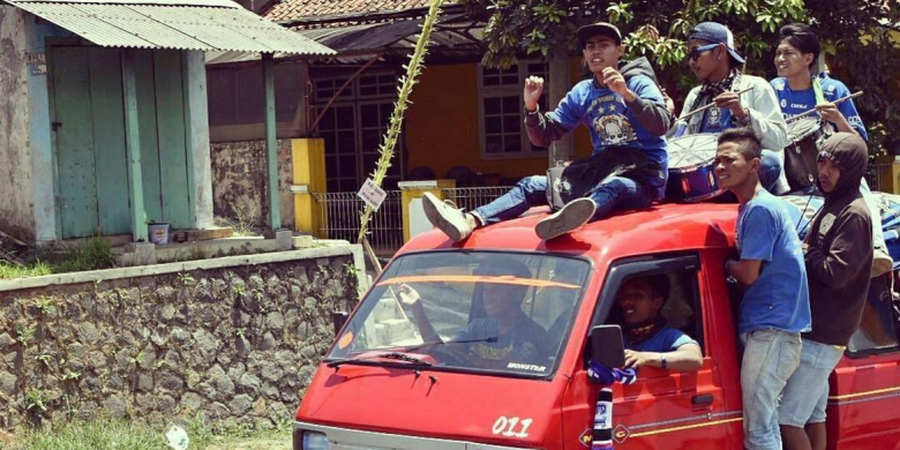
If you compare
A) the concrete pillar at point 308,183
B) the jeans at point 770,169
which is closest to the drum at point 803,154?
the jeans at point 770,169

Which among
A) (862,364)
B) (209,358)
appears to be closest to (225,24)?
(209,358)

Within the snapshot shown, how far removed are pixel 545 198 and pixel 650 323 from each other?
116 centimetres

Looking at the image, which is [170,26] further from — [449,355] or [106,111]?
[449,355]

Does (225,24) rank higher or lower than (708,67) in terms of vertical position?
higher

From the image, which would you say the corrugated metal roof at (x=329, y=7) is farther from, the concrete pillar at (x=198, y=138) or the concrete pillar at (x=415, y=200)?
the concrete pillar at (x=198, y=138)

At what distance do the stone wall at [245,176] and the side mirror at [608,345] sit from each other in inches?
542

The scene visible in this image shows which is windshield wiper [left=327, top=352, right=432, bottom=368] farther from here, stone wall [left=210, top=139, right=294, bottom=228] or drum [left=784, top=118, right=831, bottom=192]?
stone wall [left=210, top=139, right=294, bottom=228]

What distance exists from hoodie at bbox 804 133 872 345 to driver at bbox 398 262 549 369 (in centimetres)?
133

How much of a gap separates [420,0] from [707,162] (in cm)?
1272

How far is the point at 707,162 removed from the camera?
6.55 metres

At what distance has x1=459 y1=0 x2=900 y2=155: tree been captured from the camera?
13.9 meters

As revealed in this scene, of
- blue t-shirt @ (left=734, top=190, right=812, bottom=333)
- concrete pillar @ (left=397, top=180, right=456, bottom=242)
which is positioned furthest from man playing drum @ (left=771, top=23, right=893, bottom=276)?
concrete pillar @ (left=397, top=180, right=456, bottom=242)

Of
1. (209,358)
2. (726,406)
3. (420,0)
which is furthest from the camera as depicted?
(420,0)

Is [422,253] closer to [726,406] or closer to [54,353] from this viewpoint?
[726,406]
